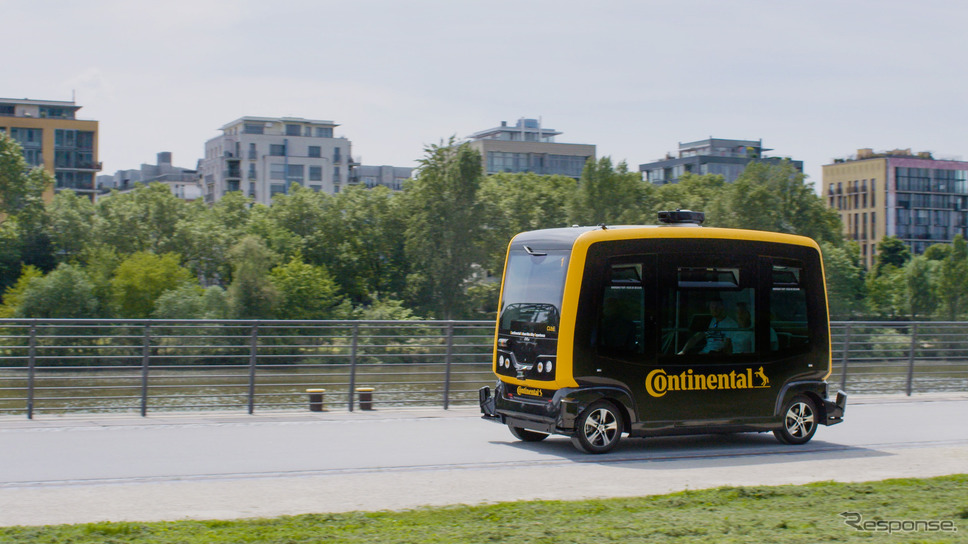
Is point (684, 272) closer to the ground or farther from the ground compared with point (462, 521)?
farther from the ground

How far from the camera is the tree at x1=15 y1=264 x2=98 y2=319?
6556 cm

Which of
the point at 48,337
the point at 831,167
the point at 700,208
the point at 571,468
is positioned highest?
the point at 831,167

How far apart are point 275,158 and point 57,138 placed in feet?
94.8

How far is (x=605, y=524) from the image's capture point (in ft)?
24.5

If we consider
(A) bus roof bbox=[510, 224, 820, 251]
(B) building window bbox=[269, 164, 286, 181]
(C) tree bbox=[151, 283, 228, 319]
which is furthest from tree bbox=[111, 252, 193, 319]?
(B) building window bbox=[269, 164, 286, 181]

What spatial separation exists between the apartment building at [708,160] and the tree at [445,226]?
259 ft

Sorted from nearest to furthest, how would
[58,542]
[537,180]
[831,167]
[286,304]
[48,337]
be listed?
[58,542] < [48,337] < [286,304] < [537,180] < [831,167]

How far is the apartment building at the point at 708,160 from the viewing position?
502 ft

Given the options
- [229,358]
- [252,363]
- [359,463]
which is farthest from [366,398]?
[359,463]

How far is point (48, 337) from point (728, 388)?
851cm

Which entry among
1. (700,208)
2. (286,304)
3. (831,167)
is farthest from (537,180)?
(831,167)

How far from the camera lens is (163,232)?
3263 inches

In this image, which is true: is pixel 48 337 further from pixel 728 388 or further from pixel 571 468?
pixel 728 388

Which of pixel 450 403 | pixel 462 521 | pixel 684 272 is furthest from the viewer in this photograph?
pixel 450 403
